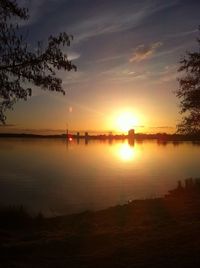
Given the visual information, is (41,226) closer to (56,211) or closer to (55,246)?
(55,246)

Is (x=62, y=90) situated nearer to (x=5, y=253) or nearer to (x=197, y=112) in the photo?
(x=5, y=253)

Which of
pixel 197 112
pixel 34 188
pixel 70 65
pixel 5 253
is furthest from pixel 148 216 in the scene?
pixel 34 188

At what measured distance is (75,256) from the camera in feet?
43.4

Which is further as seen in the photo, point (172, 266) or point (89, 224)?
point (89, 224)

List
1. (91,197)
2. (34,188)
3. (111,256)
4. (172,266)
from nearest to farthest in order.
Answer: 1. (172,266)
2. (111,256)
3. (91,197)
4. (34,188)

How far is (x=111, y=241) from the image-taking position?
586 inches

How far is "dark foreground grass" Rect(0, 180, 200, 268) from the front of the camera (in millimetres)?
12406

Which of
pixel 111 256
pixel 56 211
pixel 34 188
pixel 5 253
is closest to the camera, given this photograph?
pixel 111 256

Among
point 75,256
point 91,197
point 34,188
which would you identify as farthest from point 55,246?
point 34,188

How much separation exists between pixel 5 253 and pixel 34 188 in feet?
111

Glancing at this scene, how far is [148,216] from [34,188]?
2846 centimetres

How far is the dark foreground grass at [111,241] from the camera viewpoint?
1241 cm

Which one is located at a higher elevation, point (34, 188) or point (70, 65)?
point (70, 65)

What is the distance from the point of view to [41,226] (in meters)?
21.7
